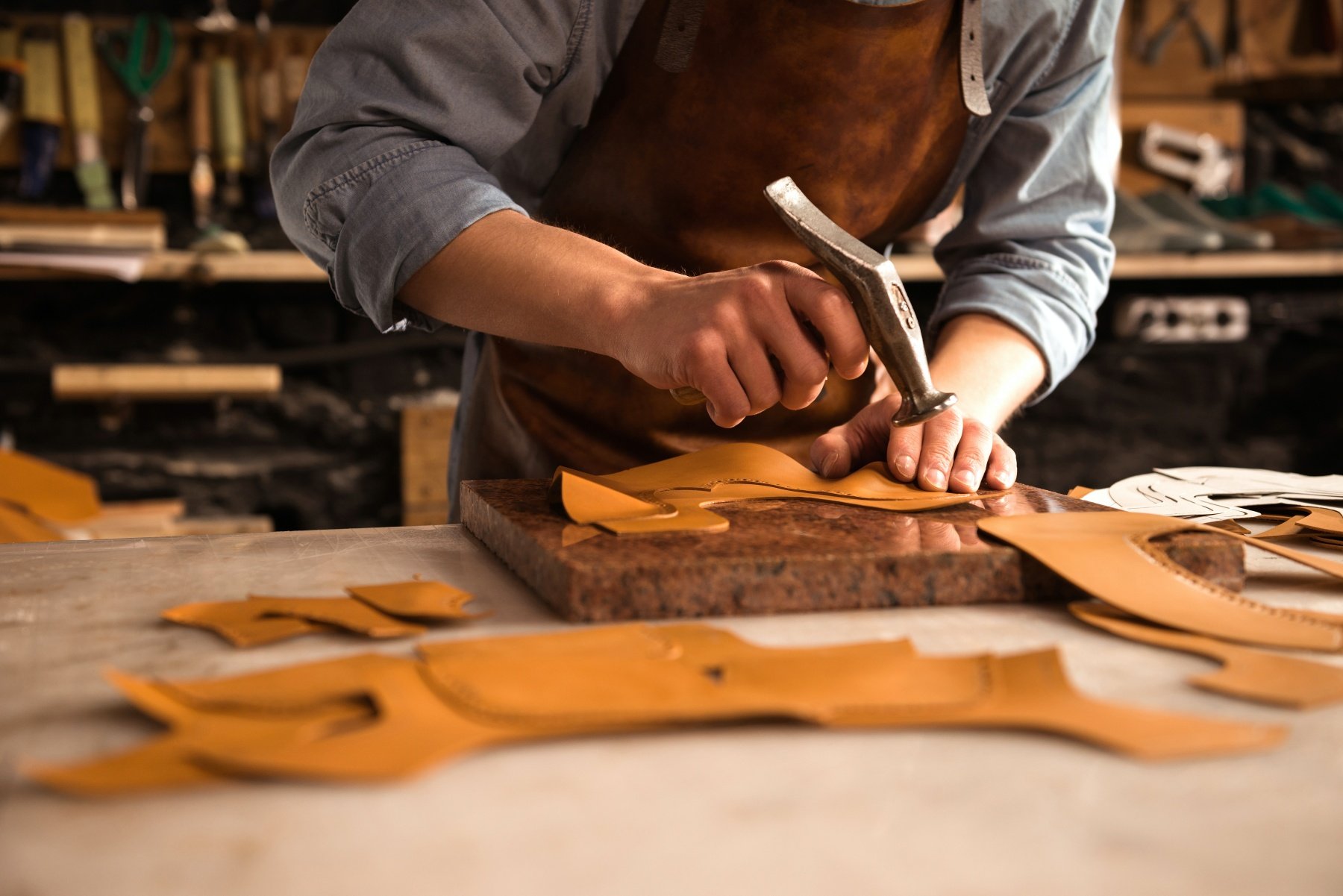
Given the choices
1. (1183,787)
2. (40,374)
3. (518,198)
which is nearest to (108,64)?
(40,374)

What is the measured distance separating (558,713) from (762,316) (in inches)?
18.1

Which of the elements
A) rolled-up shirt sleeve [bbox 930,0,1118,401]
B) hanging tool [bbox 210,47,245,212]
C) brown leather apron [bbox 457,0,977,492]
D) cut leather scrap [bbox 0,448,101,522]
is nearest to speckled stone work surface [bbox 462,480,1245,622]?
brown leather apron [bbox 457,0,977,492]

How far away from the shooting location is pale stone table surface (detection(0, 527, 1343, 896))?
0.44 metres

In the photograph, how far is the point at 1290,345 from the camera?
3352 mm

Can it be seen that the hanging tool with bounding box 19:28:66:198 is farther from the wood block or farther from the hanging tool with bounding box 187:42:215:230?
the wood block

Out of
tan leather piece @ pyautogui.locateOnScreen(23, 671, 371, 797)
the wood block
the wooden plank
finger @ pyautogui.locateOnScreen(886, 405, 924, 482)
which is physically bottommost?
the wood block

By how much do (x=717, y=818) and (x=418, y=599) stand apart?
13.5 inches

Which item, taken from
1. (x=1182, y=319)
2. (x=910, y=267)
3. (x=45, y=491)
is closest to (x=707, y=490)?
(x=45, y=491)

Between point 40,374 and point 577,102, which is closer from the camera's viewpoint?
point 577,102

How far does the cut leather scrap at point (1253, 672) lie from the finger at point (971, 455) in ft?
1.02

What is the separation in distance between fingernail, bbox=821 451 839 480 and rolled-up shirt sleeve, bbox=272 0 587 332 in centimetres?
40

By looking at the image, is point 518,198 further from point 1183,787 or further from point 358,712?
point 1183,787

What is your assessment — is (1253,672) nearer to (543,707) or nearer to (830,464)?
(543,707)

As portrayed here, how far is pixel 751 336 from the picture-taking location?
0.93 m
